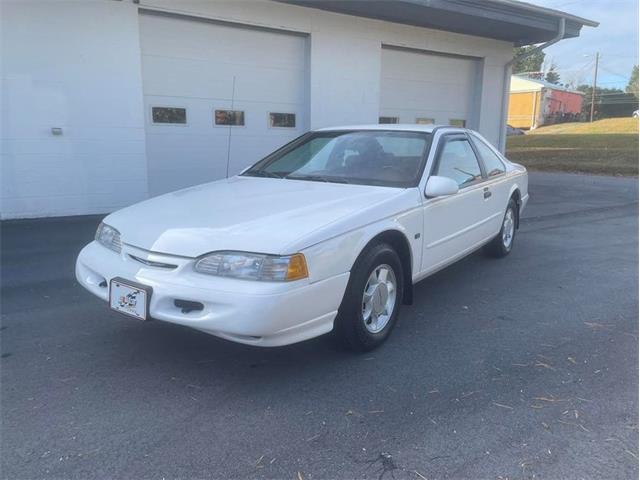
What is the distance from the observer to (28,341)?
3584 mm

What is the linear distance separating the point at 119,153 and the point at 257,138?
246 cm

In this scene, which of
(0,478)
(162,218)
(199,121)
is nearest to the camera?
(0,478)

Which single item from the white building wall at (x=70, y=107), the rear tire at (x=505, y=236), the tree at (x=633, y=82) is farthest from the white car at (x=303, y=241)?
the tree at (x=633, y=82)

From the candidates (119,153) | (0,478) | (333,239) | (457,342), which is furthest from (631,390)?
(119,153)

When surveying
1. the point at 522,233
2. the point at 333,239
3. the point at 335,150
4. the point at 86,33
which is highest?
the point at 86,33

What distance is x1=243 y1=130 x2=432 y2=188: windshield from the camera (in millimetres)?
4016

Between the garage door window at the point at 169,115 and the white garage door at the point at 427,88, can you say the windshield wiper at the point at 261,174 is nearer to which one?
the garage door window at the point at 169,115

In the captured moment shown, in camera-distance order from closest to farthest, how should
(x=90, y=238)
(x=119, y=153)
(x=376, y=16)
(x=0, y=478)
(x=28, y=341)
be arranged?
(x=0, y=478) < (x=28, y=341) < (x=90, y=238) < (x=119, y=153) < (x=376, y=16)

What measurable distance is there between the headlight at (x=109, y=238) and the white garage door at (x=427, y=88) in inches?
339

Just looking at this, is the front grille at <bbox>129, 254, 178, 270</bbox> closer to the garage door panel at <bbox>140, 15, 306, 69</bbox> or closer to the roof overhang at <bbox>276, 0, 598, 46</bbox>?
the garage door panel at <bbox>140, 15, 306, 69</bbox>

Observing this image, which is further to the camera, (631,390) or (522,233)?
(522,233)

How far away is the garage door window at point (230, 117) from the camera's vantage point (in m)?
8.96

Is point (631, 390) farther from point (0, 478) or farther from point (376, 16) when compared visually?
point (376, 16)

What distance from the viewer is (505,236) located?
6.04 m
